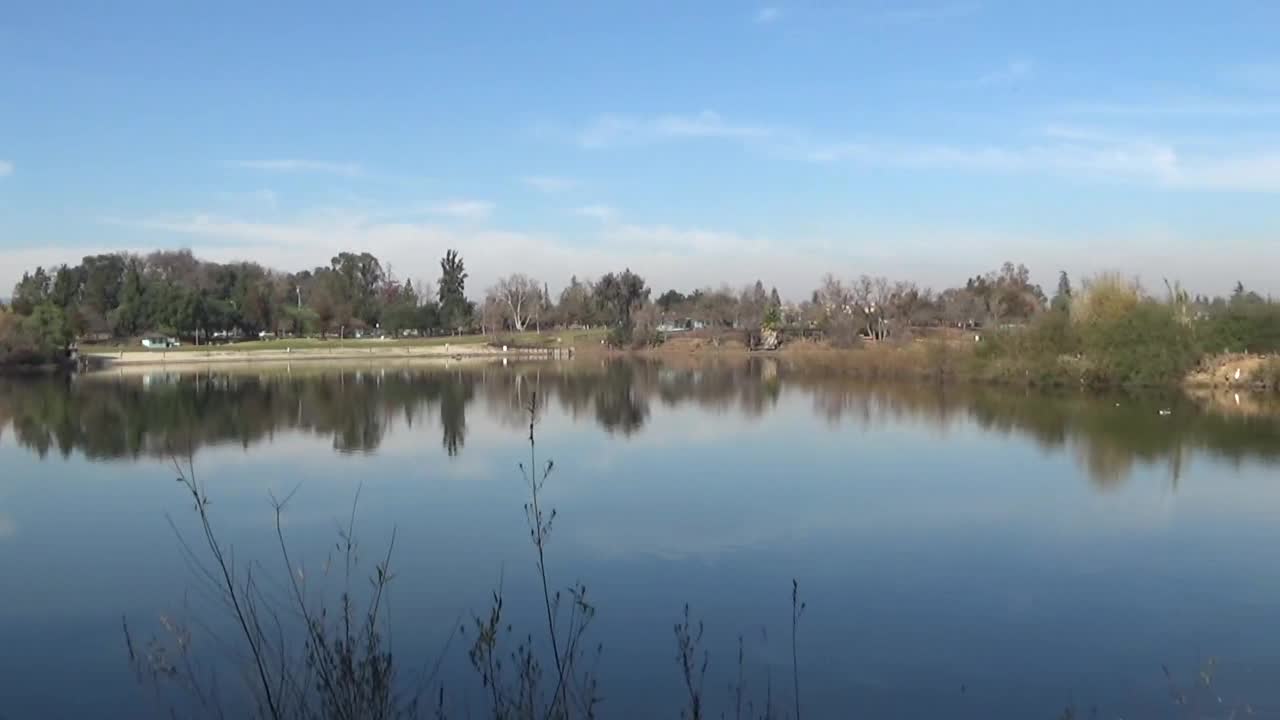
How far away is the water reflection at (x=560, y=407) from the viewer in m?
17.4

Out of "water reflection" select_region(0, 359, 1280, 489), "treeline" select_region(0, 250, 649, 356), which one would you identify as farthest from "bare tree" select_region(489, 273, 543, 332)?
"water reflection" select_region(0, 359, 1280, 489)

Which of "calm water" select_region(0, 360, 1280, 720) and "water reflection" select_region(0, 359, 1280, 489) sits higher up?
"water reflection" select_region(0, 359, 1280, 489)

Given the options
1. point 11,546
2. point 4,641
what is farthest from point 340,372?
point 4,641

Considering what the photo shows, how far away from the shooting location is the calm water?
21.4ft

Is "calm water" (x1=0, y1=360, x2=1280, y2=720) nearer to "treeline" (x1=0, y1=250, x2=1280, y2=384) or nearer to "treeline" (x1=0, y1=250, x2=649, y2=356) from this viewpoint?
"treeline" (x1=0, y1=250, x2=1280, y2=384)

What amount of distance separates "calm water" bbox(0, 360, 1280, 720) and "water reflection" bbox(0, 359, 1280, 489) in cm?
20

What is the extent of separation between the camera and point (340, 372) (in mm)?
42625

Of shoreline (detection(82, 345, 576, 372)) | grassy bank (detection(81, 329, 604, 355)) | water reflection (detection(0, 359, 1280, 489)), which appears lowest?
water reflection (detection(0, 359, 1280, 489))

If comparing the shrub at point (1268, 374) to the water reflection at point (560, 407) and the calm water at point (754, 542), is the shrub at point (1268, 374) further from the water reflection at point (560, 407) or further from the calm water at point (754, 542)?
the calm water at point (754, 542)

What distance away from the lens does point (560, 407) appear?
24.5 m

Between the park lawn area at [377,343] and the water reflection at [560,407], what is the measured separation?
22.5 meters

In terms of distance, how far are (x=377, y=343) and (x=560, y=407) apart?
4176 cm

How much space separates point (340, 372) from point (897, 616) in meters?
37.7

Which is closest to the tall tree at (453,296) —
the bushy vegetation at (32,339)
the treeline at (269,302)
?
the treeline at (269,302)
